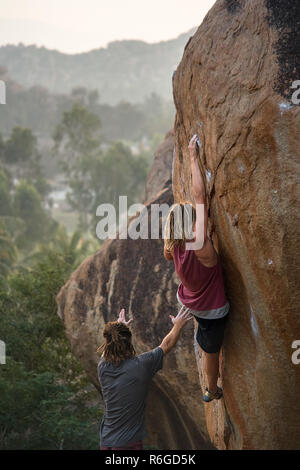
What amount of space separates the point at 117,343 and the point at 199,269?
2.57 feet

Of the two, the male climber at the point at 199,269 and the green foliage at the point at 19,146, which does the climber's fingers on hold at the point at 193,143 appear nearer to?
the male climber at the point at 199,269

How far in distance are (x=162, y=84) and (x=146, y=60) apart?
399 inches

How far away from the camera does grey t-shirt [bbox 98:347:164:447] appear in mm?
3547

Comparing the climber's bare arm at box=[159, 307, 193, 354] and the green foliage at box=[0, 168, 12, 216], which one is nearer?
the climber's bare arm at box=[159, 307, 193, 354]

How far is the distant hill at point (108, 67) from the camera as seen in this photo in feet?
353

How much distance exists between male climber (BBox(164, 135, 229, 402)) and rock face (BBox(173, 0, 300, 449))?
12 cm

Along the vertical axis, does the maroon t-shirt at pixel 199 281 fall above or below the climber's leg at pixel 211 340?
above

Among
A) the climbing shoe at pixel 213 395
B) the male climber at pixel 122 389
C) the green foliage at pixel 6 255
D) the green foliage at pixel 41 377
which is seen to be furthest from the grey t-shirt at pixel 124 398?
the green foliage at pixel 6 255

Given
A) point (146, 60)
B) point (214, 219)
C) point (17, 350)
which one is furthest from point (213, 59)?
point (146, 60)

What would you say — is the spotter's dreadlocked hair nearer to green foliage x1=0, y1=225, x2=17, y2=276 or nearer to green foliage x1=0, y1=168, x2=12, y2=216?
green foliage x1=0, y1=225, x2=17, y2=276

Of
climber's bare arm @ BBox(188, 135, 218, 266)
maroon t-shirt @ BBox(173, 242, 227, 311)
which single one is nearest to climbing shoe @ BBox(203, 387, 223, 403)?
maroon t-shirt @ BBox(173, 242, 227, 311)

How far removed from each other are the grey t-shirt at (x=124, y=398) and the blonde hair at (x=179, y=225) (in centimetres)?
90

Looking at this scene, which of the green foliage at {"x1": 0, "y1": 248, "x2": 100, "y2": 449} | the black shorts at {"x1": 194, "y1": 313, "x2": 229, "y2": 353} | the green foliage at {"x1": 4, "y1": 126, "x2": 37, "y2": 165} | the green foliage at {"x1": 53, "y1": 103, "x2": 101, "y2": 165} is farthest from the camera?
the green foliage at {"x1": 53, "y1": 103, "x2": 101, "y2": 165}

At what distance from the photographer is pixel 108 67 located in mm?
120375
